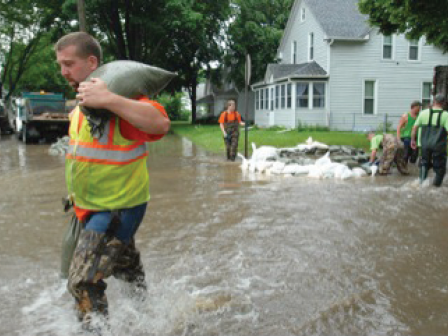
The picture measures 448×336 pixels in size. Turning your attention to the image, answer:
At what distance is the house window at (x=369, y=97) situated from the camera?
28359mm

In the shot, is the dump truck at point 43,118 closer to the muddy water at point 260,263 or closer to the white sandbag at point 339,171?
the muddy water at point 260,263

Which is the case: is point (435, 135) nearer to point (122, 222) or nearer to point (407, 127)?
point (407, 127)

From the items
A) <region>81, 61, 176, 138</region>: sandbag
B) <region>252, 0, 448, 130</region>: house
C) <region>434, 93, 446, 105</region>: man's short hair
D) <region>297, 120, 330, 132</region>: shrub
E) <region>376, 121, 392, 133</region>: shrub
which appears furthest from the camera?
<region>252, 0, 448, 130</region>: house

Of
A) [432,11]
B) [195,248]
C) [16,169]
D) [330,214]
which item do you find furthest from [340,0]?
[195,248]

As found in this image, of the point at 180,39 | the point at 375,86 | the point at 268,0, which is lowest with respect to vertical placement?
the point at 375,86

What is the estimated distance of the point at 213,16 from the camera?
31.5m

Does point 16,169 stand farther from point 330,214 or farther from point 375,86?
point 375,86

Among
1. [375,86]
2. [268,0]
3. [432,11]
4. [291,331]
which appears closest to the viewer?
[291,331]

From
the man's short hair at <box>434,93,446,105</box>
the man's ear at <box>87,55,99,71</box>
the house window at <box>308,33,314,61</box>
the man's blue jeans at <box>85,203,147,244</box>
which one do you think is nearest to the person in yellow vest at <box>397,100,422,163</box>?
the man's short hair at <box>434,93,446,105</box>

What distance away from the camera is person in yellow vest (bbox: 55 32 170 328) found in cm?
269

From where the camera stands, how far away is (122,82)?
2613mm

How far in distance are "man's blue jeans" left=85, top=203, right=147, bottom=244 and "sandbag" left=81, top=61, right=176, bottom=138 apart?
0.45 metres

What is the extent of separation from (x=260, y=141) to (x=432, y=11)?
852cm

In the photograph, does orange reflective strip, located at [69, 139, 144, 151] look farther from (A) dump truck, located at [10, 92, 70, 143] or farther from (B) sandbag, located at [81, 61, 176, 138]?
(A) dump truck, located at [10, 92, 70, 143]
